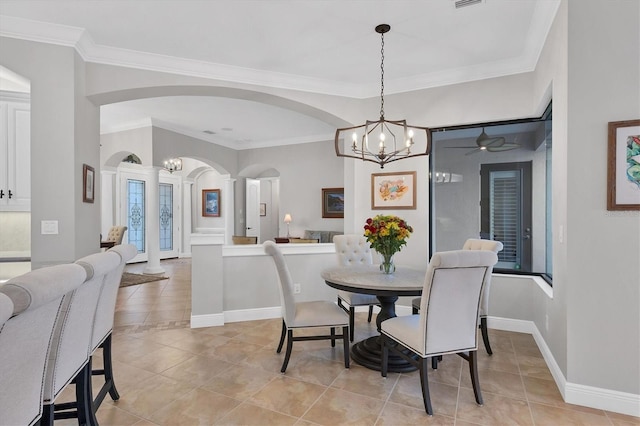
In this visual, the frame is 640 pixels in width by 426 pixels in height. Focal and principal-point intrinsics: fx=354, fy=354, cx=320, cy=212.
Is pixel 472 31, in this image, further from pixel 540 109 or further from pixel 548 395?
pixel 548 395

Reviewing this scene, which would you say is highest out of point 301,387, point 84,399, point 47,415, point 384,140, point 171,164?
point 171,164

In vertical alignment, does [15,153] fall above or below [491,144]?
below

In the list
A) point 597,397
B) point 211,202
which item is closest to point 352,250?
point 597,397

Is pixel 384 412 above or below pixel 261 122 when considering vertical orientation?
below

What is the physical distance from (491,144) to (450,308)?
2.69 meters

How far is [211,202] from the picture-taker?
10.4m

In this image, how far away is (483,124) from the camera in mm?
4035

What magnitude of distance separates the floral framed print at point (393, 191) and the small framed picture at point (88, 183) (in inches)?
121

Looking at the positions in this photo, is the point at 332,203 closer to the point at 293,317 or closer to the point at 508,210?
the point at 508,210

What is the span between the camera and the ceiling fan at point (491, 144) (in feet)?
13.5

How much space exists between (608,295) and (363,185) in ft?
8.92

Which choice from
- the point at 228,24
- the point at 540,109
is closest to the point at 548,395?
the point at 540,109

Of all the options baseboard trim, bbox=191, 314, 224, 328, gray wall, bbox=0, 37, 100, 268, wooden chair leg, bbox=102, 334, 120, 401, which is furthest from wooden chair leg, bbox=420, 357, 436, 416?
gray wall, bbox=0, 37, 100, 268

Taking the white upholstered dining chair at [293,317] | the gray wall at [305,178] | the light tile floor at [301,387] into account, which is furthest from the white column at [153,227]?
the white upholstered dining chair at [293,317]
